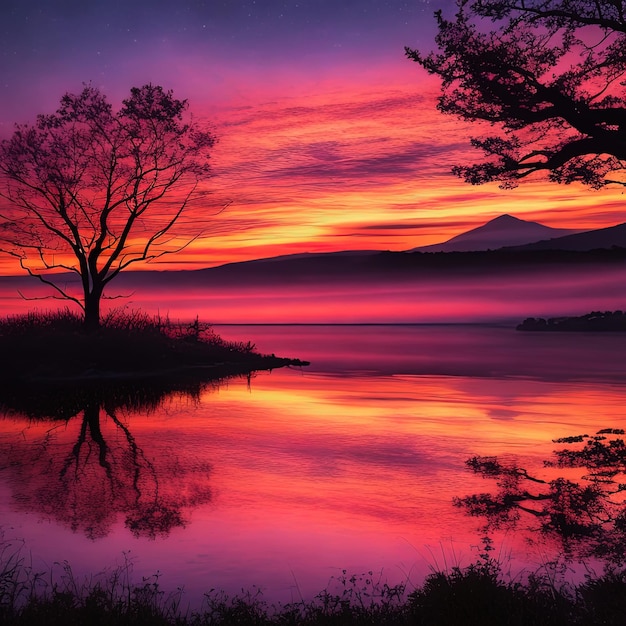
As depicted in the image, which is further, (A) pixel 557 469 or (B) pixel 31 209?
(B) pixel 31 209

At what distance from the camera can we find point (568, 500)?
12.9 m

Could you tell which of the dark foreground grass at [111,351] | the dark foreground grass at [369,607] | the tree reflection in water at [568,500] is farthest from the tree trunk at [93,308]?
the dark foreground grass at [369,607]

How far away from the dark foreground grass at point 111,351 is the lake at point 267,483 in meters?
7.11

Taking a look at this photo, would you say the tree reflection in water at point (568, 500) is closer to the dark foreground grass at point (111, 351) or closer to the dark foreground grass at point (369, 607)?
the dark foreground grass at point (369, 607)

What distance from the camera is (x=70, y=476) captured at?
15398mm

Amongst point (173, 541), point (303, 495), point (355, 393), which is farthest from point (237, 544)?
point (355, 393)

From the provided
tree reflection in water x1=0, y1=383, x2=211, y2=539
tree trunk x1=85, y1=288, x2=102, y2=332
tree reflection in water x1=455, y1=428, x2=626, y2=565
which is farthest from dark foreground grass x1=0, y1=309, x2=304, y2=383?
tree reflection in water x1=455, y1=428, x2=626, y2=565

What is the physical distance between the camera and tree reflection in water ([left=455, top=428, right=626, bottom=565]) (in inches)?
420

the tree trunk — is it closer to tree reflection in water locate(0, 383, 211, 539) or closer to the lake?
the lake

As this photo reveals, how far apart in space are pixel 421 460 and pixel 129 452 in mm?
7235

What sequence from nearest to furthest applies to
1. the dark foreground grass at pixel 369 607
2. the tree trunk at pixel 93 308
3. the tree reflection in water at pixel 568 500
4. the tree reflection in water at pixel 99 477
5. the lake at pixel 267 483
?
the dark foreground grass at pixel 369 607 < the lake at pixel 267 483 < the tree reflection in water at pixel 568 500 < the tree reflection in water at pixel 99 477 < the tree trunk at pixel 93 308

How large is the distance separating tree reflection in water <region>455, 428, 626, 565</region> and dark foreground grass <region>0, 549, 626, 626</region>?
85.9 inches

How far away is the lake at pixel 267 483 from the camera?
33.2 feet

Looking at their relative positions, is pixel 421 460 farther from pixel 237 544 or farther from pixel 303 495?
pixel 237 544
